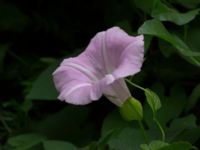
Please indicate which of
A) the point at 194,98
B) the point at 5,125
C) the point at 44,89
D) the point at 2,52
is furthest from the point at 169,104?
the point at 2,52

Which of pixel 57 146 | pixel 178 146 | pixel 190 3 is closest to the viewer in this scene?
pixel 178 146

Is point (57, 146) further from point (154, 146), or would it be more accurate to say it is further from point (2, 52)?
point (2, 52)

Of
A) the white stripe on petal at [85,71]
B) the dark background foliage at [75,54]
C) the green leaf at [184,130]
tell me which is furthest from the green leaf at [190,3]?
the white stripe on petal at [85,71]

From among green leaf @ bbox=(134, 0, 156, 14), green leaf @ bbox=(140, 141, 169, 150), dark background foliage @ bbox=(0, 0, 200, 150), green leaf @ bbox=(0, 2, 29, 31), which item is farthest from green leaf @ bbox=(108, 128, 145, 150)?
green leaf @ bbox=(0, 2, 29, 31)

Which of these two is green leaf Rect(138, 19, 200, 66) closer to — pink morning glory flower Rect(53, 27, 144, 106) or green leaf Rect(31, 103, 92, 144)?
pink morning glory flower Rect(53, 27, 144, 106)

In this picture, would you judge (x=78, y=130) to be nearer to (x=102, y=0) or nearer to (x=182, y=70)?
(x=182, y=70)

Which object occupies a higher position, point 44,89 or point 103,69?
point 103,69

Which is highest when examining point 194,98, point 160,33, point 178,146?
point 160,33

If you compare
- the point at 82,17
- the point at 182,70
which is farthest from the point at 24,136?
the point at 82,17
